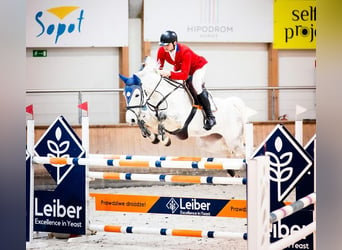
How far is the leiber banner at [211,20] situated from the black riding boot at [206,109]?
1.74 metres

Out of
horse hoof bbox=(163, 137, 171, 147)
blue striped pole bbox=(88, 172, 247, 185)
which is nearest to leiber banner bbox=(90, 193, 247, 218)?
blue striped pole bbox=(88, 172, 247, 185)

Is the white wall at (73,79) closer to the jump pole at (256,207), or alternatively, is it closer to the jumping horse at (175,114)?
the jumping horse at (175,114)

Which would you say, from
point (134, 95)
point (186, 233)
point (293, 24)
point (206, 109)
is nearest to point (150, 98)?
point (134, 95)

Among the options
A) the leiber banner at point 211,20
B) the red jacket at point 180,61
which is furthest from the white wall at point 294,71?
the red jacket at point 180,61

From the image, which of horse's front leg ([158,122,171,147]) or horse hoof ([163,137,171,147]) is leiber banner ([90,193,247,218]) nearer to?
horse's front leg ([158,122,171,147])

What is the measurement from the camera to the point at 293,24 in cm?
693

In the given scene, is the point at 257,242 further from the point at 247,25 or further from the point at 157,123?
the point at 247,25

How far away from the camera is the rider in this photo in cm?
502

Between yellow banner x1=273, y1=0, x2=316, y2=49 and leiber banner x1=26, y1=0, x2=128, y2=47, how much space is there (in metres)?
1.78

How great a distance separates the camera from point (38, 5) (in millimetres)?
6801

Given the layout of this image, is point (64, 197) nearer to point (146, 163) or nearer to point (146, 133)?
point (146, 163)

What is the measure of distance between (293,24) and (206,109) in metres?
2.27
